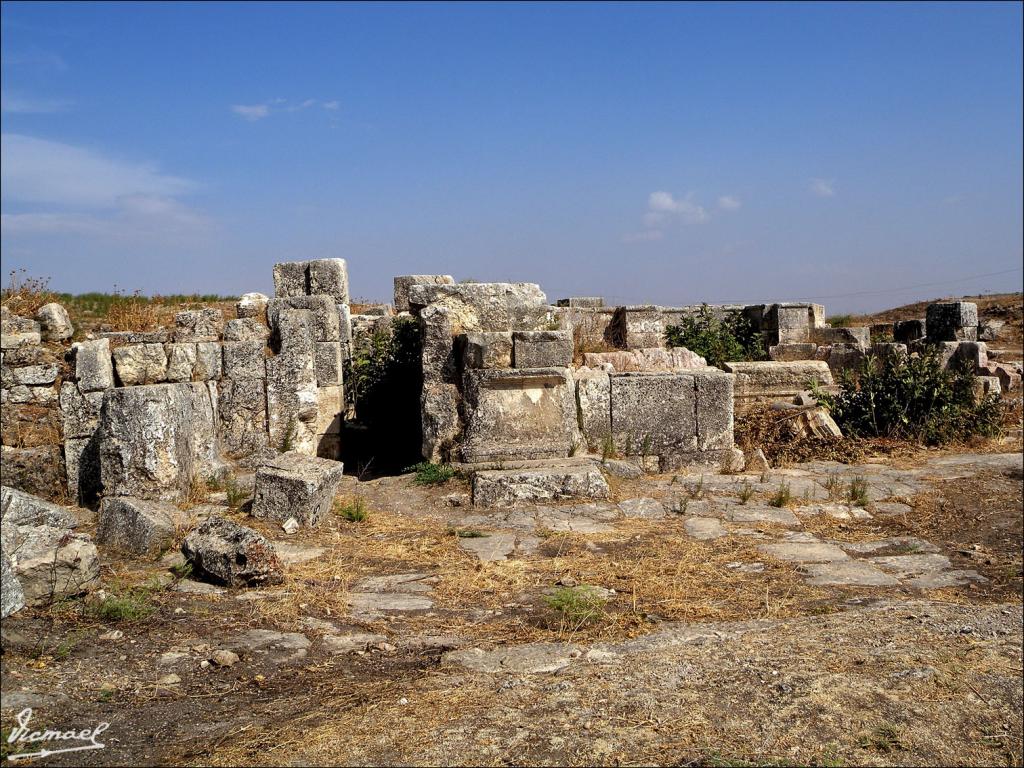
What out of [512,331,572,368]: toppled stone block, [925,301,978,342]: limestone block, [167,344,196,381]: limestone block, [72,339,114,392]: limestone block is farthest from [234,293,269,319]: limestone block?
[925,301,978,342]: limestone block

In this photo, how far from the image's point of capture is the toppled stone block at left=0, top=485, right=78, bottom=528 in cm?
450

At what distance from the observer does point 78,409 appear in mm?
6793

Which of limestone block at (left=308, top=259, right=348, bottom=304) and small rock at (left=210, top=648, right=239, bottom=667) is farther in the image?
limestone block at (left=308, top=259, right=348, bottom=304)

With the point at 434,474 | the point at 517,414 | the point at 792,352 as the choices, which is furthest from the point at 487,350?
the point at 792,352

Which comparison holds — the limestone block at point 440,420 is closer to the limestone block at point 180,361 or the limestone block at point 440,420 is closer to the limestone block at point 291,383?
the limestone block at point 291,383

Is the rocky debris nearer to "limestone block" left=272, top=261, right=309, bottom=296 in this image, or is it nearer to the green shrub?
the green shrub

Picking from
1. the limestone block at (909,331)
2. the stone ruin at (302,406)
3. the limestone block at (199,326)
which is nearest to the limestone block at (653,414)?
the stone ruin at (302,406)

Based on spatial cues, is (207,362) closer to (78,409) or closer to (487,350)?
(78,409)

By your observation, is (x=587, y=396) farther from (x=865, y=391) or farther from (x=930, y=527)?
(x=865, y=391)

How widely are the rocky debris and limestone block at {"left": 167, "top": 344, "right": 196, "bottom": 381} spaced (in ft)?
8.25

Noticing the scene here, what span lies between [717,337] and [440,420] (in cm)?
517

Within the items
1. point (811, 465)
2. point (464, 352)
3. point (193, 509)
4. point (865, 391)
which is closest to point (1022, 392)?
point (865, 391)

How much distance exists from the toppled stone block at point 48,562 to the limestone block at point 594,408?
4402 mm

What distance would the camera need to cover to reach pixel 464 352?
24.2 ft
